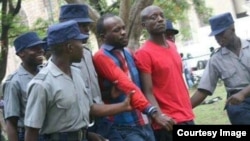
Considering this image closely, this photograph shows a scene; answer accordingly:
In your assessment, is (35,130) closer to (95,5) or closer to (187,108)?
(187,108)

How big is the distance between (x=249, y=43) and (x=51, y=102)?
222 cm

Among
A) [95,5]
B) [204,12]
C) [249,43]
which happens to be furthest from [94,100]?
[204,12]

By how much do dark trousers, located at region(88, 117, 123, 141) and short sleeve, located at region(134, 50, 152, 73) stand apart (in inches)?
20.7

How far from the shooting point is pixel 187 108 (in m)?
4.20

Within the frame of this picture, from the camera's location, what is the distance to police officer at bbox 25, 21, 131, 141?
10.8ft

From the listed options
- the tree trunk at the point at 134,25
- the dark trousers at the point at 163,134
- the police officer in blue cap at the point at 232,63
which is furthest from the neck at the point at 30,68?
the tree trunk at the point at 134,25

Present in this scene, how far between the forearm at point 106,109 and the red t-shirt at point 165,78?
520 mm

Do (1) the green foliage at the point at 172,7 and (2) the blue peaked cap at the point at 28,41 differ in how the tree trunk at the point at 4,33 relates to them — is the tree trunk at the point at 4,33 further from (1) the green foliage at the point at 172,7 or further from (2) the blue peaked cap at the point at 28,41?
(2) the blue peaked cap at the point at 28,41

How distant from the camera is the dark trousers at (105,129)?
3.83 meters

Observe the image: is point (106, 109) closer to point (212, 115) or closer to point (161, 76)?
point (161, 76)

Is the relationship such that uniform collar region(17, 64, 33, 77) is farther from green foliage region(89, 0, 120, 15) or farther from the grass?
the grass

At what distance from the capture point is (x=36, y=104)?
3262mm

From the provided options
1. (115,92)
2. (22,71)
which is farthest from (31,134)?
(22,71)

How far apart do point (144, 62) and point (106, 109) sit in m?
0.61
